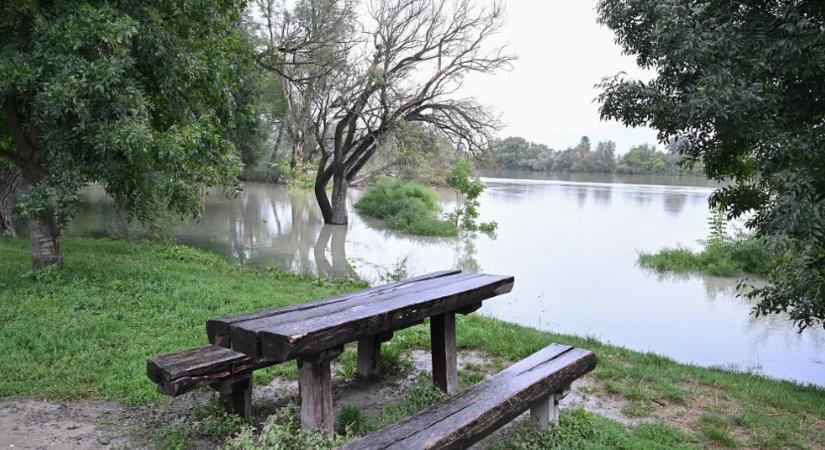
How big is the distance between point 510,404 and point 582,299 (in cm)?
752

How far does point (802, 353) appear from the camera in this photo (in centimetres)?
764

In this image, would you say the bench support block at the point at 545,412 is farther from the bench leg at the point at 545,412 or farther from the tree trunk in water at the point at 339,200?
the tree trunk in water at the point at 339,200

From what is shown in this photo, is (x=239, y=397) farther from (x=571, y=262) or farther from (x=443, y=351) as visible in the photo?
(x=571, y=262)

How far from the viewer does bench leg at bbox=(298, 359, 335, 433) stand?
3.13 metres

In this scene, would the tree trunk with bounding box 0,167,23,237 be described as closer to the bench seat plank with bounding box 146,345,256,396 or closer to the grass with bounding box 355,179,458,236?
the bench seat plank with bounding box 146,345,256,396

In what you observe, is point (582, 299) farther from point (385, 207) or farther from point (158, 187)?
point (385, 207)

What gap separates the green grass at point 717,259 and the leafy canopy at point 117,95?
9924 millimetres

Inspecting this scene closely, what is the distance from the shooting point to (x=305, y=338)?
2.73 meters

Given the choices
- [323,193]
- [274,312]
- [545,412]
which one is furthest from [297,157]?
[545,412]

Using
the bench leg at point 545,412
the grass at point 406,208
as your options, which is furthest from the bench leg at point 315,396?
the grass at point 406,208

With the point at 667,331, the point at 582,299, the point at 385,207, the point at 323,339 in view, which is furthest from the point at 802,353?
the point at 385,207

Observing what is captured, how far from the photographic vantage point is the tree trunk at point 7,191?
11.3m

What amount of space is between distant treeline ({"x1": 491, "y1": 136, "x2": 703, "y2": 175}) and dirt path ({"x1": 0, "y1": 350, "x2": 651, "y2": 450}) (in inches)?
2407

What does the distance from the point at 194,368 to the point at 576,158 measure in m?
71.7
